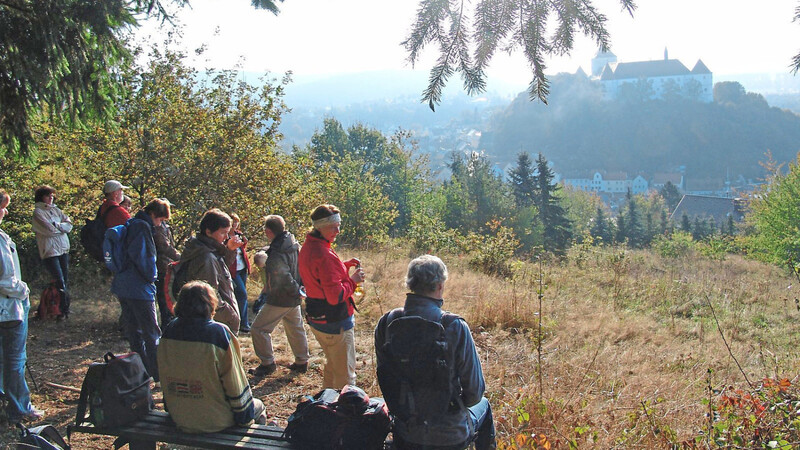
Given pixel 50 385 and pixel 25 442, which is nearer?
pixel 25 442

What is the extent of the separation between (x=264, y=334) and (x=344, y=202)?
1273 centimetres

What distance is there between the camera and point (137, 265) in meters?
4.56

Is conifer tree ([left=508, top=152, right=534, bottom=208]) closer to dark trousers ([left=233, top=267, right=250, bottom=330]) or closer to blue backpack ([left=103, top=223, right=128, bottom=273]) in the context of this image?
dark trousers ([left=233, top=267, right=250, bottom=330])

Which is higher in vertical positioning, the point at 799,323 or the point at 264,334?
the point at 264,334

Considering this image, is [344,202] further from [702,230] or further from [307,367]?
[702,230]

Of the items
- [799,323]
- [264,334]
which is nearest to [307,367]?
[264,334]

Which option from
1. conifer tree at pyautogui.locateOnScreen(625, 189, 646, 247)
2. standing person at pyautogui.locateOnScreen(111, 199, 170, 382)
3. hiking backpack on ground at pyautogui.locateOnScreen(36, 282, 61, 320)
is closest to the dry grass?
hiking backpack on ground at pyautogui.locateOnScreen(36, 282, 61, 320)

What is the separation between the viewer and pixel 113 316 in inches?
287

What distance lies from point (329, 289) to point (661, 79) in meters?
167

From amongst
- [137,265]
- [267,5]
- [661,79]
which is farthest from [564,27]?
[661,79]

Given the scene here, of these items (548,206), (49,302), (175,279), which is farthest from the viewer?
(548,206)

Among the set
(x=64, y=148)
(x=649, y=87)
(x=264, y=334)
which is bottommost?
(x=264, y=334)

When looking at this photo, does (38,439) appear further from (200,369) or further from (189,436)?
(200,369)

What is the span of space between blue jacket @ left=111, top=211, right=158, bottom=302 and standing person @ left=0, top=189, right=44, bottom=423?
720mm
